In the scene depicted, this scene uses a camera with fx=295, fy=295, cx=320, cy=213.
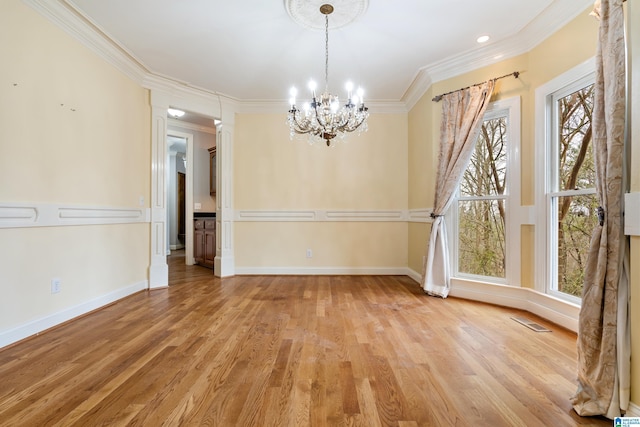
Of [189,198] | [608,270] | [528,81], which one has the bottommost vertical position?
[608,270]

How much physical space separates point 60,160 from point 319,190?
312 centimetres

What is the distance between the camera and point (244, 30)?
2.84 metres

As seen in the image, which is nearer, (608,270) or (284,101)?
(608,270)

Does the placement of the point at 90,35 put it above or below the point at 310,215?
above

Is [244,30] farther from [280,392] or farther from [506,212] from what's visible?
[506,212]

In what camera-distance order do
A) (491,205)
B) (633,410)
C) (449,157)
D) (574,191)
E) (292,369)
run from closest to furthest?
(633,410)
(292,369)
(574,191)
(491,205)
(449,157)

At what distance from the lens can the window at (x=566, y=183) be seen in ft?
7.97

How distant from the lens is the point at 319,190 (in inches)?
186

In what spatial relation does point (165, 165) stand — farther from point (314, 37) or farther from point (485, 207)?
point (485, 207)

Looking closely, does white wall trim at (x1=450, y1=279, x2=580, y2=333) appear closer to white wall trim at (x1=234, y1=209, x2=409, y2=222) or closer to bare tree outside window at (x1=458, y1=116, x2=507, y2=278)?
Result: bare tree outside window at (x1=458, y1=116, x2=507, y2=278)

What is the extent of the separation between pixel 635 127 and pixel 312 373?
207cm

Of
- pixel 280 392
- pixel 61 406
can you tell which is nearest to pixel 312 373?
pixel 280 392

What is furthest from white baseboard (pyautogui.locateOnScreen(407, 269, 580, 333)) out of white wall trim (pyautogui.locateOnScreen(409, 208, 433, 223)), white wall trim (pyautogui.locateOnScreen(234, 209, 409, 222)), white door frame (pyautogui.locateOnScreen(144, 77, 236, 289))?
white door frame (pyautogui.locateOnScreen(144, 77, 236, 289))

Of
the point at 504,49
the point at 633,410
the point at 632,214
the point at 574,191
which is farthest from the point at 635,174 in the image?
the point at 504,49
